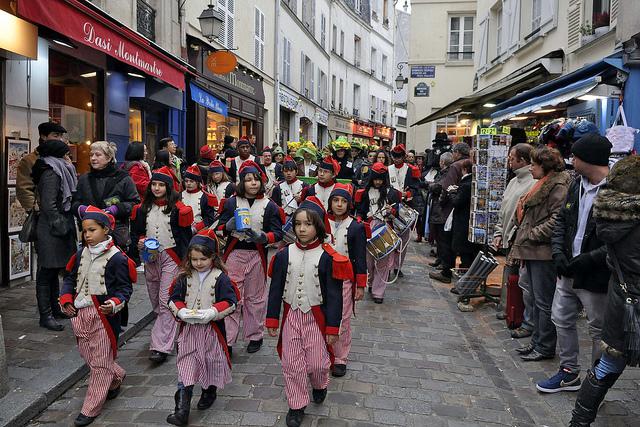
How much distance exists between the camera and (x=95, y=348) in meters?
3.92

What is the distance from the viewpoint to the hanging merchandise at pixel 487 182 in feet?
23.7

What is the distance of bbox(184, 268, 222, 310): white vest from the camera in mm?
3887

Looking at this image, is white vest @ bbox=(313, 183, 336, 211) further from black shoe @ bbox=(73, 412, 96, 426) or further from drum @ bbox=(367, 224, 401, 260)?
black shoe @ bbox=(73, 412, 96, 426)

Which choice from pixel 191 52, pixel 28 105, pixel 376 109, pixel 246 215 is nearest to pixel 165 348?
pixel 246 215

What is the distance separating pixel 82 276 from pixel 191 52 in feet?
Answer: 35.7

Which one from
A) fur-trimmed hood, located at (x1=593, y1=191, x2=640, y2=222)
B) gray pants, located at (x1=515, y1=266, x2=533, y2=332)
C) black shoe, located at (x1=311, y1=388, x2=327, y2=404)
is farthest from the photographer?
gray pants, located at (x1=515, y1=266, x2=533, y2=332)

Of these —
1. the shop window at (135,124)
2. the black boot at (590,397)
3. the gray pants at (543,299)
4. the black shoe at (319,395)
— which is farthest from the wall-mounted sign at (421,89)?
the black boot at (590,397)

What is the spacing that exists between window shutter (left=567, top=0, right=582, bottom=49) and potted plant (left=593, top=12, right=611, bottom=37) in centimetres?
39

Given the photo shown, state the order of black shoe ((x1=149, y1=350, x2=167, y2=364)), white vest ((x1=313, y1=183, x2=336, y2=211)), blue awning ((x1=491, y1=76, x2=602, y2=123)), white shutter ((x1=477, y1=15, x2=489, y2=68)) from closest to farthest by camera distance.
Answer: black shoe ((x1=149, y1=350, x2=167, y2=364)) < white vest ((x1=313, y1=183, x2=336, y2=211)) < blue awning ((x1=491, y1=76, x2=602, y2=123)) < white shutter ((x1=477, y1=15, x2=489, y2=68))

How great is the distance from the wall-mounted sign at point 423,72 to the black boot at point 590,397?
782 inches

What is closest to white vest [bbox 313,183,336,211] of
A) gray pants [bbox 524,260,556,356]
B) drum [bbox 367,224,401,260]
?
drum [bbox 367,224,401,260]

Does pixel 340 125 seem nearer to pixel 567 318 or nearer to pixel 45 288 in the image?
pixel 45 288

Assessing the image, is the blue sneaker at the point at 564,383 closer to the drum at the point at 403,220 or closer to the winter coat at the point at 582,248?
the winter coat at the point at 582,248

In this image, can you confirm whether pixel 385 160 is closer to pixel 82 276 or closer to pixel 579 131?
pixel 579 131
